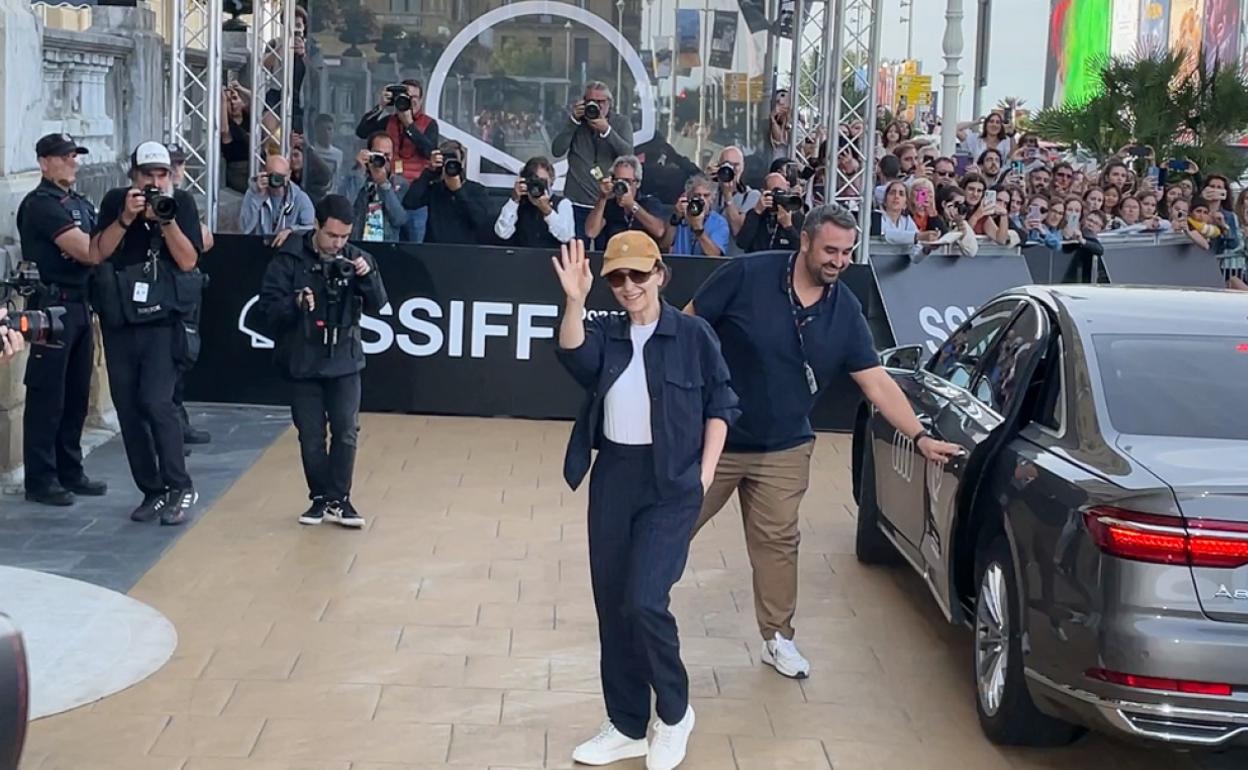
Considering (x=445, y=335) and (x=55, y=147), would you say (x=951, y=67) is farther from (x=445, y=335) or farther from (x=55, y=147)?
(x=55, y=147)

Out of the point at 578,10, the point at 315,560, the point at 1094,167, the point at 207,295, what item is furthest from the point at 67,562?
the point at 1094,167

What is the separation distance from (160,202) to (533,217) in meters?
4.69

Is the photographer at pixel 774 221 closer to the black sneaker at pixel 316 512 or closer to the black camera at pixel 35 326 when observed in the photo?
the black sneaker at pixel 316 512

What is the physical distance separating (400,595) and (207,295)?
16.0 ft

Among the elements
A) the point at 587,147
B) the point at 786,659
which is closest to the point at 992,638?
the point at 786,659

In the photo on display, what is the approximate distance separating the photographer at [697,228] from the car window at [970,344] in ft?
15.6

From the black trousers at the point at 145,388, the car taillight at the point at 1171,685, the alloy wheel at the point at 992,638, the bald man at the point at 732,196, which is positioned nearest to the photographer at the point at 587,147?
the bald man at the point at 732,196

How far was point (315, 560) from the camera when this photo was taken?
8.27 m

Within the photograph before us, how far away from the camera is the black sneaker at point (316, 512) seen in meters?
8.95

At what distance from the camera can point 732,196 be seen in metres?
13.7

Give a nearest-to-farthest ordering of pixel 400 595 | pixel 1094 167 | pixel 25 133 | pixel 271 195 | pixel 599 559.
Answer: pixel 599 559 < pixel 400 595 < pixel 25 133 < pixel 271 195 < pixel 1094 167

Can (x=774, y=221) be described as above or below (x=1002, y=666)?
above

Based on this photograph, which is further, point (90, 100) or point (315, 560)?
point (90, 100)

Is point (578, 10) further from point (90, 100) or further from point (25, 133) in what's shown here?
point (25, 133)
